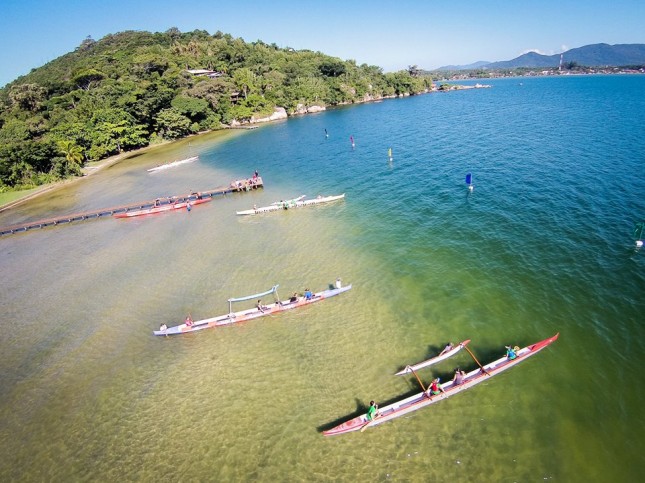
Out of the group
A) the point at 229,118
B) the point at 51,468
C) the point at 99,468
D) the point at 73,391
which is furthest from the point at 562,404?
the point at 229,118

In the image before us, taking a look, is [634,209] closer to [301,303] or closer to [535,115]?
[301,303]

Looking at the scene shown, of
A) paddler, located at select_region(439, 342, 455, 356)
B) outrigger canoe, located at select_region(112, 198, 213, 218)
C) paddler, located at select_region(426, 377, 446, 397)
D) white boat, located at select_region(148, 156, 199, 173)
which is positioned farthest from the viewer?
white boat, located at select_region(148, 156, 199, 173)

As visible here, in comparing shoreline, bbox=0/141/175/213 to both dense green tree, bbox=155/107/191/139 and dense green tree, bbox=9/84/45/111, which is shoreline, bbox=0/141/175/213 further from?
dense green tree, bbox=9/84/45/111

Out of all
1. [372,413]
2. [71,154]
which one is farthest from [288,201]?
[71,154]

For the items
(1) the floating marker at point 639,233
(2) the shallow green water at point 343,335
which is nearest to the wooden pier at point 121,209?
(2) the shallow green water at point 343,335

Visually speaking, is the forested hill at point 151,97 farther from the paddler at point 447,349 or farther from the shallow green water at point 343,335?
the paddler at point 447,349

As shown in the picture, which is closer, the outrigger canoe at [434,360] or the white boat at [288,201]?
the outrigger canoe at [434,360]

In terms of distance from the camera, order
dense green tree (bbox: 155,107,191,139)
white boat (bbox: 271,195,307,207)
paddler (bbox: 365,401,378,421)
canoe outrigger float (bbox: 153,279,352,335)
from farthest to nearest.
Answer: dense green tree (bbox: 155,107,191,139) < white boat (bbox: 271,195,307,207) < canoe outrigger float (bbox: 153,279,352,335) < paddler (bbox: 365,401,378,421)

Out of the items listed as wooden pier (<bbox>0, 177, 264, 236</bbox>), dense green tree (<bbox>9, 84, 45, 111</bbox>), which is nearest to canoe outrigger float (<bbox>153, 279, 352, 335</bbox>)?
wooden pier (<bbox>0, 177, 264, 236</bbox>)
